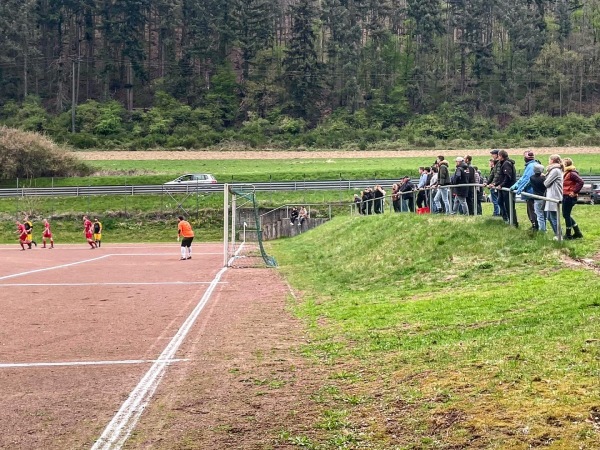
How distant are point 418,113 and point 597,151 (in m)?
29.9

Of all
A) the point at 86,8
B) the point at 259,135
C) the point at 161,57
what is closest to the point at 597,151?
the point at 259,135

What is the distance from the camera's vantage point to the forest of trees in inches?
3836

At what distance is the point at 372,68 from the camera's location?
354 ft

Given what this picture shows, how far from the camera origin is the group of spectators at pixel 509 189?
1579 cm

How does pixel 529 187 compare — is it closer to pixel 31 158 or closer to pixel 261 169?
pixel 31 158

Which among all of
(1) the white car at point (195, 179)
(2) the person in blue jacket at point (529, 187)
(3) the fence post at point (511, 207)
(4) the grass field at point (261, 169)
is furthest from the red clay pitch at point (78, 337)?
(4) the grass field at point (261, 169)

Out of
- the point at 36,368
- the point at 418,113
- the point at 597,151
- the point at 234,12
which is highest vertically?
the point at 234,12

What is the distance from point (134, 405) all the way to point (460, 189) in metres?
13.9

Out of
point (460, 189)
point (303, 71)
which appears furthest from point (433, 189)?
point (303, 71)

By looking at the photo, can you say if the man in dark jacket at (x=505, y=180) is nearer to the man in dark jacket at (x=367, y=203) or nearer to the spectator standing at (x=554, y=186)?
the spectator standing at (x=554, y=186)

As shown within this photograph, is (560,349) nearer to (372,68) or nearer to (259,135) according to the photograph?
(259,135)

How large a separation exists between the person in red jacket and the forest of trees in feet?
255

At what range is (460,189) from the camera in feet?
67.2

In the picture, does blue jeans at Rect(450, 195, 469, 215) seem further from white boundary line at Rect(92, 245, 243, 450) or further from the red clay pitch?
white boundary line at Rect(92, 245, 243, 450)
